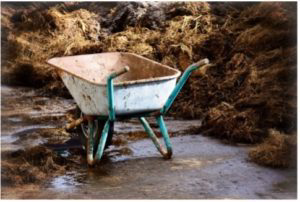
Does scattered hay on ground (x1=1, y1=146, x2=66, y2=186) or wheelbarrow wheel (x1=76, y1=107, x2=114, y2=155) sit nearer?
scattered hay on ground (x1=1, y1=146, x2=66, y2=186)

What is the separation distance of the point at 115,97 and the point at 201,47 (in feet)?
9.38

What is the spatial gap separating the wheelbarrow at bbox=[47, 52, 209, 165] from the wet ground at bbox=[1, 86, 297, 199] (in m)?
0.19

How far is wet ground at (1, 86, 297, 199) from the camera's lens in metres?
4.16

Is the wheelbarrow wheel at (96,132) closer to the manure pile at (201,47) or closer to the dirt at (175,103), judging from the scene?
the dirt at (175,103)

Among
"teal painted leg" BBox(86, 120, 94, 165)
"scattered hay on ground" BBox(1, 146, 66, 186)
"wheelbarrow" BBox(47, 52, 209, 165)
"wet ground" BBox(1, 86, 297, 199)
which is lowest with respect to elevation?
"wet ground" BBox(1, 86, 297, 199)

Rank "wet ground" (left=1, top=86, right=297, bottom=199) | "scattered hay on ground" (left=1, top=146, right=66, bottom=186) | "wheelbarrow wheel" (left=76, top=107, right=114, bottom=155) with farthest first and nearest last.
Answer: "wheelbarrow wheel" (left=76, top=107, right=114, bottom=155)
"scattered hay on ground" (left=1, top=146, right=66, bottom=186)
"wet ground" (left=1, top=86, right=297, bottom=199)

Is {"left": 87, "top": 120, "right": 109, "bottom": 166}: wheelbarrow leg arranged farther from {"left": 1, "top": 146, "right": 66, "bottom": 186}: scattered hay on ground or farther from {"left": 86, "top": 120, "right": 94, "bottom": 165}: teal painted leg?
{"left": 1, "top": 146, "right": 66, "bottom": 186}: scattered hay on ground

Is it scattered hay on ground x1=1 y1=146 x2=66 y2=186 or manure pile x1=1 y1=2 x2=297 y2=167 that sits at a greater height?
manure pile x1=1 y1=2 x2=297 y2=167

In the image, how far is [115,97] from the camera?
4.59 meters

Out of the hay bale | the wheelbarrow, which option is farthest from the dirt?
the wheelbarrow

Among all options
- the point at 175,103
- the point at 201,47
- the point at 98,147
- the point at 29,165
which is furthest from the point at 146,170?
the point at 201,47

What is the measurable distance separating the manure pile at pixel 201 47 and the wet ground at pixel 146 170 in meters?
0.44

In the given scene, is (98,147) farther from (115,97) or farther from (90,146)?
(115,97)

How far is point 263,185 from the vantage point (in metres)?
4.31
